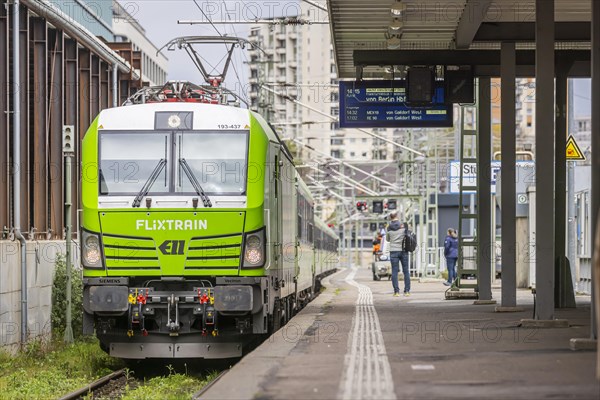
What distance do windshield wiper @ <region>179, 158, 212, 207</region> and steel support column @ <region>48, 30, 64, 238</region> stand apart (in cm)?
887

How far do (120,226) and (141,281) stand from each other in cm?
72

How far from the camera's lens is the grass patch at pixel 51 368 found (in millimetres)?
13918

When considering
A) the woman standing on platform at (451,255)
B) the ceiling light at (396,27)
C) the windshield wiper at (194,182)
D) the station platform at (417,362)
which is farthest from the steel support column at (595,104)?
the woman standing on platform at (451,255)

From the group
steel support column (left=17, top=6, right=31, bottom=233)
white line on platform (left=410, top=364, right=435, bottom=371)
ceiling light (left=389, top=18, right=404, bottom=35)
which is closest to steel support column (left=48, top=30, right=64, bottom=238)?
steel support column (left=17, top=6, right=31, bottom=233)

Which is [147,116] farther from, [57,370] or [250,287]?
[57,370]

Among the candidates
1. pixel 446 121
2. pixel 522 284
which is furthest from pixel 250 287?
pixel 522 284

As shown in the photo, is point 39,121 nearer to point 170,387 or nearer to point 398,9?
point 398,9

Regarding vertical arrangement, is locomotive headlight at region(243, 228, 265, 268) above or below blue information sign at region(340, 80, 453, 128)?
below

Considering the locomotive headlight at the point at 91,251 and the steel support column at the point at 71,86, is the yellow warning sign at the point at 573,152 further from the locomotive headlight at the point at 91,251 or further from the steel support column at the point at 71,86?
the locomotive headlight at the point at 91,251

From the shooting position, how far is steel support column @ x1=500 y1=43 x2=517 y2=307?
60.1ft

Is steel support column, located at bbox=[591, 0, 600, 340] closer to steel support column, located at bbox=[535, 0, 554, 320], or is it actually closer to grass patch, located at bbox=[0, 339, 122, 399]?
steel support column, located at bbox=[535, 0, 554, 320]

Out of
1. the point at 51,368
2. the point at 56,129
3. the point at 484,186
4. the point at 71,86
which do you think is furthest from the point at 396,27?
the point at 71,86

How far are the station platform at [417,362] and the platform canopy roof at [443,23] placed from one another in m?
4.74

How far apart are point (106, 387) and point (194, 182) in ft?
8.89
